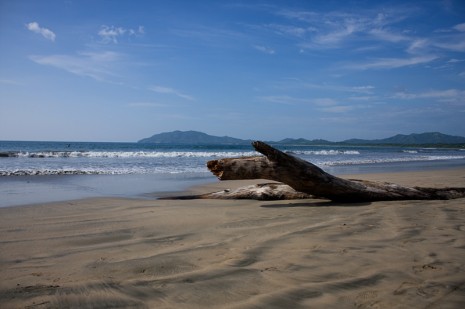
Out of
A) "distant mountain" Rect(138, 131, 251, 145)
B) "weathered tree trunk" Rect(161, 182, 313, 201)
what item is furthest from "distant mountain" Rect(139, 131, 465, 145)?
"weathered tree trunk" Rect(161, 182, 313, 201)

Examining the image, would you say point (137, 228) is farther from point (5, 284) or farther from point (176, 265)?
point (5, 284)

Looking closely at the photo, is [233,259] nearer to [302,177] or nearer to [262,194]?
[302,177]

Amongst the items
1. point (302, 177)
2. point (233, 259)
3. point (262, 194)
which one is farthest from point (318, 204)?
point (233, 259)

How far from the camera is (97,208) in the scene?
5.73 m

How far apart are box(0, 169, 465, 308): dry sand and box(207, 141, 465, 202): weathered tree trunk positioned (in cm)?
105

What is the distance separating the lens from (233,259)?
295 cm

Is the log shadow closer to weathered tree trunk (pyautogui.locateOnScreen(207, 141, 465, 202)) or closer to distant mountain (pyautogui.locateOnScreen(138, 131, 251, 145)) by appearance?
weathered tree trunk (pyautogui.locateOnScreen(207, 141, 465, 202))

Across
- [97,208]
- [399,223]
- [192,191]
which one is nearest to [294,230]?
[399,223]

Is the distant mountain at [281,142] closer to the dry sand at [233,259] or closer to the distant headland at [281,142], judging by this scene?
the distant headland at [281,142]

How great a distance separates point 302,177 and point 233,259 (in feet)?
11.5

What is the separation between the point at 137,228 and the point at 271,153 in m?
2.70

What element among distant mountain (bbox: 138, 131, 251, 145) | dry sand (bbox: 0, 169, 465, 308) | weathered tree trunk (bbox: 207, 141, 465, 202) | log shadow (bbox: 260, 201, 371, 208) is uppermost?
distant mountain (bbox: 138, 131, 251, 145)

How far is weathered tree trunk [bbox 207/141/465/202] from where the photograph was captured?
239 inches

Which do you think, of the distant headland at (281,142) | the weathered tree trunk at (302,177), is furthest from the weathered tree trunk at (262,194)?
the distant headland at (281,142)
